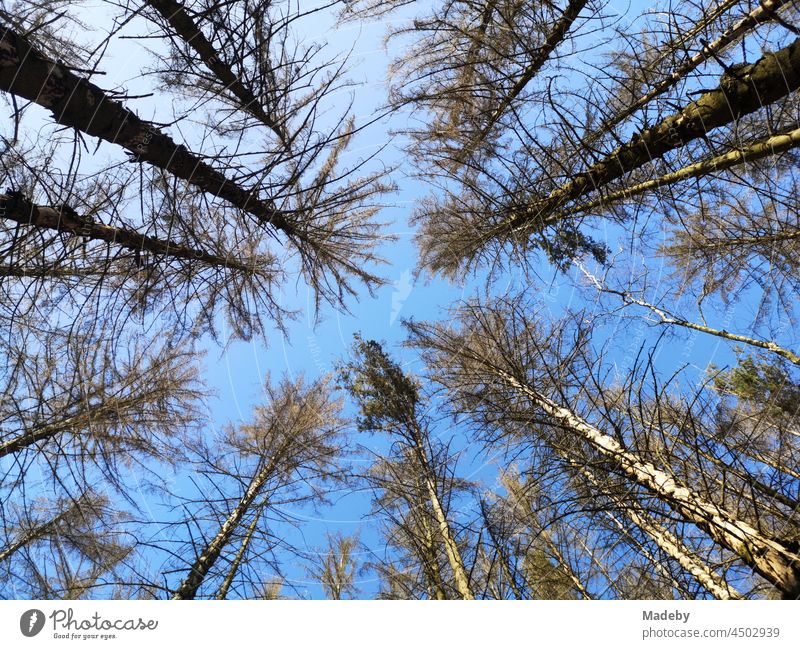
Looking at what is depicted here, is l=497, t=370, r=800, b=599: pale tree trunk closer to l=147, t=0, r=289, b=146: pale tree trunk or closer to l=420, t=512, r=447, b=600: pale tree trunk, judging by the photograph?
l=420, t=512, r=447, b=600: pale tree trunk

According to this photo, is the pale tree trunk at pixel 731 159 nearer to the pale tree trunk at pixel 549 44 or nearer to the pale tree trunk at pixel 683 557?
the pale tree trunk at pixel 549 44

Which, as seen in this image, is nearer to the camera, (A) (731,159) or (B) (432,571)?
(A) (731,159)

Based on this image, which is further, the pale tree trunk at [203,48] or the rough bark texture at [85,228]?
the rough bark texture at [85,228]

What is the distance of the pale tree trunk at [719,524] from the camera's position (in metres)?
1.50

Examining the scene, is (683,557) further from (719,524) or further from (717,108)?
(717,108)

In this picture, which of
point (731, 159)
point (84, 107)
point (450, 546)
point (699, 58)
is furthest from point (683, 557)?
point (84, 107)

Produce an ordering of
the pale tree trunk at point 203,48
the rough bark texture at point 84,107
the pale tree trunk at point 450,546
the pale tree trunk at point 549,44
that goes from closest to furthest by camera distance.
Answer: the rough bark texture at point 84,107 → the pale tree trunk at point 203,48 → the pale tree trunk at point 549,44 → the pale tree trunk at point 450,546

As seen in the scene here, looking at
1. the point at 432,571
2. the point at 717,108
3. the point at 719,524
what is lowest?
the point at 432,571

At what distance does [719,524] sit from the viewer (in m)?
1.69

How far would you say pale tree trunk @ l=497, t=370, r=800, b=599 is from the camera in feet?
4.91

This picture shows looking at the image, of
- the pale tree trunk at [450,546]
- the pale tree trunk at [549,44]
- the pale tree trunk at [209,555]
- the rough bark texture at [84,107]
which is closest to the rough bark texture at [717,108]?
the pale tree trunk at [549,44]
